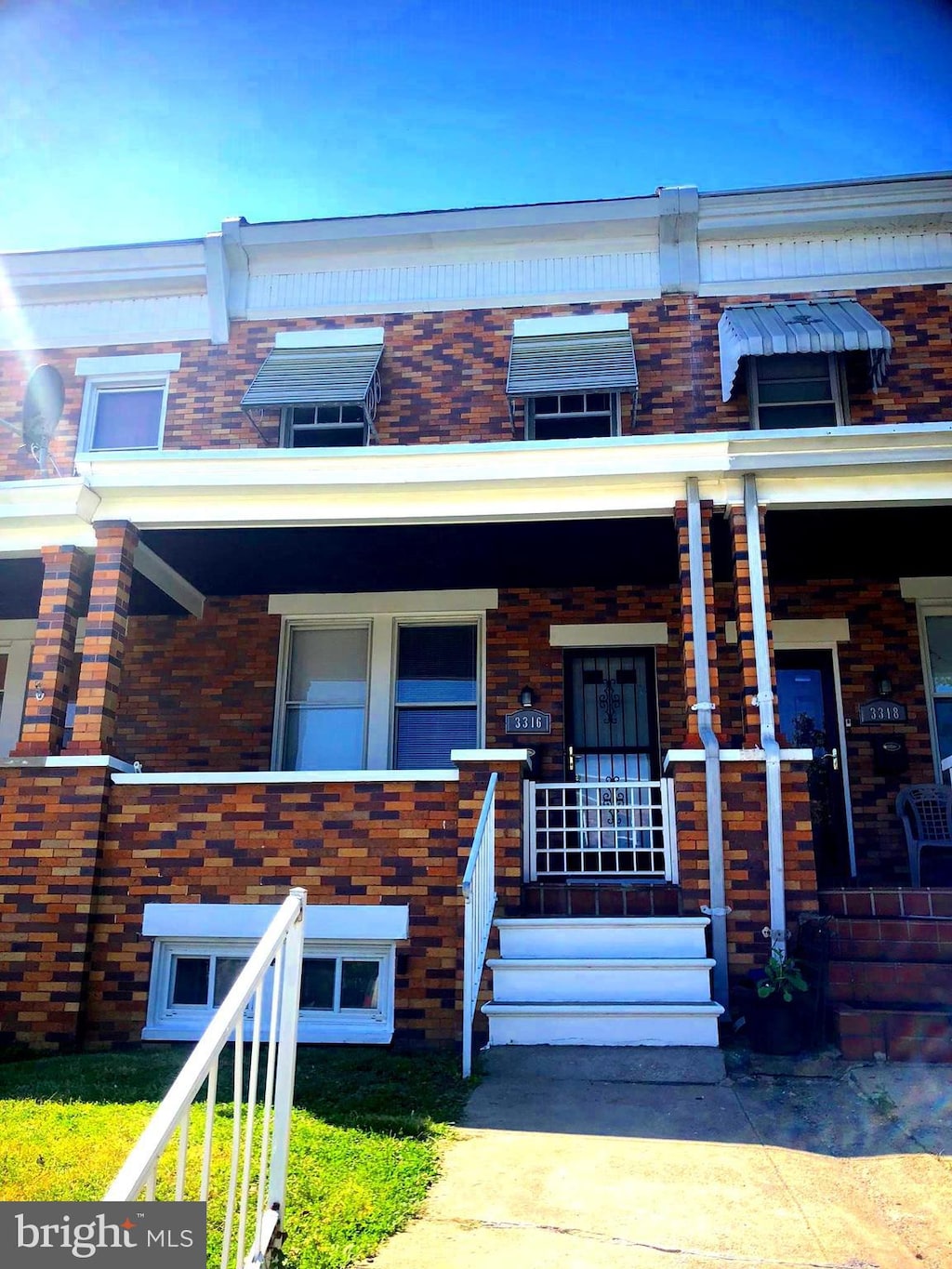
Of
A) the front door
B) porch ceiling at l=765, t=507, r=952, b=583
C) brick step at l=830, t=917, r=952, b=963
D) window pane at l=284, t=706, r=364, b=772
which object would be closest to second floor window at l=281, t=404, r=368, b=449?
window pane at l=284, t=706, r=364, b=772

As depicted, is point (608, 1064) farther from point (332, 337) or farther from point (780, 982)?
point (332, 337)

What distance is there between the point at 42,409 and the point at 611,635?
6.34 meters

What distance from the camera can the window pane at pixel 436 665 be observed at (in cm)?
966

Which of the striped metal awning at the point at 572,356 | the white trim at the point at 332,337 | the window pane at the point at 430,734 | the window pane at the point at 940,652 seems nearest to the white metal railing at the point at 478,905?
the window pane at the point at 430,734

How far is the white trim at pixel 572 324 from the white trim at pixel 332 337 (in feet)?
4.88

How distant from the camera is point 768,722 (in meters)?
6.93

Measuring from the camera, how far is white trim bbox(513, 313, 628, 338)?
10.3 metres

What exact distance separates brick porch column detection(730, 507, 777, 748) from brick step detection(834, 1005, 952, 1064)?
1995mm

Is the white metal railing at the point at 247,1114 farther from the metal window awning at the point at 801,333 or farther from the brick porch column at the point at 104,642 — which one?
the metal window awning at the point at 801,333

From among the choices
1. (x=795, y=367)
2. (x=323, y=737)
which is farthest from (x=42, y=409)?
(x=795, y=367)

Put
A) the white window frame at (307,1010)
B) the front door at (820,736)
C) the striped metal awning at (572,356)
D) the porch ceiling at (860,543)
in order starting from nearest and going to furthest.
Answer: the white window frame at (307,1010) → the porch ceiling at (860,543) → the front door at (820,736) → the striped metal awning at (572,356)

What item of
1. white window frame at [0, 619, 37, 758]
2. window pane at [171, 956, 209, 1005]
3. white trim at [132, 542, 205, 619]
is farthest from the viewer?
white window frame at [0, 619, 37, 758]

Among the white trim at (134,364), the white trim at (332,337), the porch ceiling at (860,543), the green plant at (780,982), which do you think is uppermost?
the white trim at (332,337)

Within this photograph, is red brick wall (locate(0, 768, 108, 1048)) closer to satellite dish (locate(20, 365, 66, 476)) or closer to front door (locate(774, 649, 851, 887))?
satellite dish (locate(20, 365, 66, 476))
